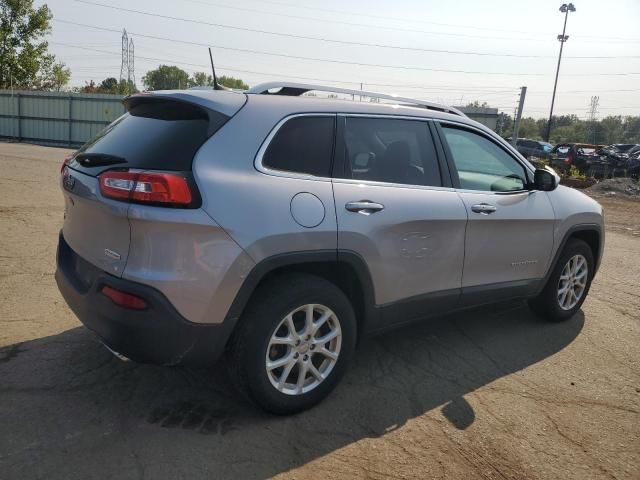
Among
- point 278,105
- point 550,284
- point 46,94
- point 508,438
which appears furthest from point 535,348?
point 46,94

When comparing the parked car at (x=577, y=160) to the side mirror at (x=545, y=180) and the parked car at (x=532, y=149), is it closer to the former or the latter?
the parked car at (x=532, y=149)

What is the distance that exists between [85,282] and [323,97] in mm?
1781

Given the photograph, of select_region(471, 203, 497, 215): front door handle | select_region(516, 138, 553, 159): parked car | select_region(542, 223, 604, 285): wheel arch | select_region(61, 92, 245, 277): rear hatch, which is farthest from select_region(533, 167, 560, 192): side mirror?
select_region(516, 138, 553, 159): parked car

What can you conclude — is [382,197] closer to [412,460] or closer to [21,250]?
[412,460]

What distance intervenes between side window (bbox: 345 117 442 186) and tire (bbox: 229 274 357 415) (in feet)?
2.46

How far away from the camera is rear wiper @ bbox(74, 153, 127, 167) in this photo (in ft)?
9.25

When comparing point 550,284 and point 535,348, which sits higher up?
point 550,284

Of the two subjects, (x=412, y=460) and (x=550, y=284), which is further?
(x=550, y=284)

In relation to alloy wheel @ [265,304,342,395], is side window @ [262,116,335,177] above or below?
above

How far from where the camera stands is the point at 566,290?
15.9 feet

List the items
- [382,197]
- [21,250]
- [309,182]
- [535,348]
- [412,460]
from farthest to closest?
[21,250]
[535,348]
[382,197]
[309,182]
[412,460]

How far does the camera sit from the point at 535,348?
4.33 m

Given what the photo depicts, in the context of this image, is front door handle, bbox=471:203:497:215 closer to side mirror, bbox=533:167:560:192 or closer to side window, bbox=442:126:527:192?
side window, bbox=442:126:527:192

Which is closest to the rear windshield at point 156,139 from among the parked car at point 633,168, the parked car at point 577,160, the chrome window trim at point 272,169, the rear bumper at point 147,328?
the chrome window trim at point 272,169
